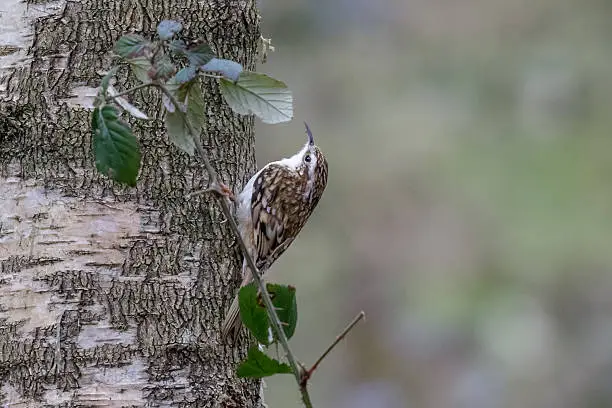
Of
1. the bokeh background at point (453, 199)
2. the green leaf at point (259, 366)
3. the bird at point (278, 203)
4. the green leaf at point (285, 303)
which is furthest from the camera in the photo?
the bokeh background at point (453, 199)

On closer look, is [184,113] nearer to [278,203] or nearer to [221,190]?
[221,190]

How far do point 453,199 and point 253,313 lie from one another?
847 centimetres

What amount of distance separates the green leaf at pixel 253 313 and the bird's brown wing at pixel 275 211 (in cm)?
92

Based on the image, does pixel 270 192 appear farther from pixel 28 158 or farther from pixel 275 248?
pixel 28 158

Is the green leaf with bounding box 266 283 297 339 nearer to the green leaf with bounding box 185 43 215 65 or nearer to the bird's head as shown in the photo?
the green leaf with bounding box 185 43 215 65

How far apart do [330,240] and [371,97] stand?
1990 millimetres

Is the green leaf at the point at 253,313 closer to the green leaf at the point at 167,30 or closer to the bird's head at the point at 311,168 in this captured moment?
the green leaf at the point at 167,30

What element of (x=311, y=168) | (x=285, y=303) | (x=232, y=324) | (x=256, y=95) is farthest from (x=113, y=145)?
(x=311, y=168)

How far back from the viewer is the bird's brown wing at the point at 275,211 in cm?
277

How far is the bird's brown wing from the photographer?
277 cm

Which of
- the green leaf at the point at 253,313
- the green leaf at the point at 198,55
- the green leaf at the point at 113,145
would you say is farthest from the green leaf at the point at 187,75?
the green leaf at the point at 253,313

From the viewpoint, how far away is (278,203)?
2.85 metres

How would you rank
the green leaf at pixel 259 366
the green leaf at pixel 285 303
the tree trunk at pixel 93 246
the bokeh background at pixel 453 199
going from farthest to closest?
the bokeh background at pixel 453 199, the tree trunk at pixel 93 246, the green leaf at pixel 285 303, the green leaf at pixel 259 366

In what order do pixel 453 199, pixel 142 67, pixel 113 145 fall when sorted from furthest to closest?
pixel 453 199 < pixel 142 67 < pixel 113 145
